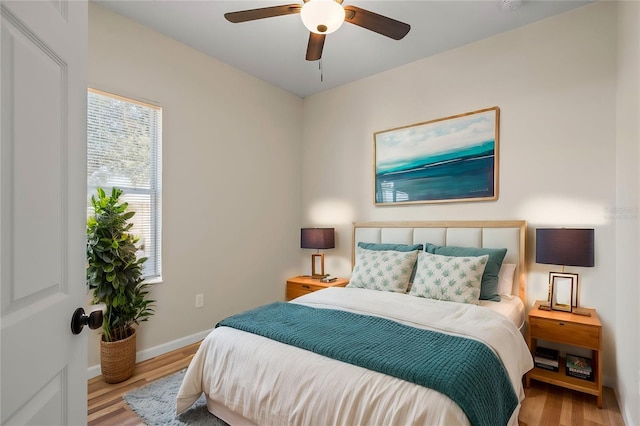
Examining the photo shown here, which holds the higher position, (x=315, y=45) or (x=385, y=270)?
(x=315, y=45)

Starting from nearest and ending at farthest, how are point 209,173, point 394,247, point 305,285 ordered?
point 394,247 → point 209,173 → point 305,285

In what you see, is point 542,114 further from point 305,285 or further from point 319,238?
point 305,285

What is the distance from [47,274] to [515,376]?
215 centimetres

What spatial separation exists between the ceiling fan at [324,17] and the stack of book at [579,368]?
8.59ft

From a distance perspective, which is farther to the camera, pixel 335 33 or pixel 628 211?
pixel 335 33

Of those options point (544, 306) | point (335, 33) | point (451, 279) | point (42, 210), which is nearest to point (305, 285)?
point (451, 279)

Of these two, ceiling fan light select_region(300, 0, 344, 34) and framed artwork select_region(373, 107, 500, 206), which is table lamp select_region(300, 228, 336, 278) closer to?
framed artwork select_region(373, 107, 500, 206)

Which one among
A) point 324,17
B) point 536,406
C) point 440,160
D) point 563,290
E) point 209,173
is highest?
point 324,17

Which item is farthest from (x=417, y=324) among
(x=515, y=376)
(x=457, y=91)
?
(x=457, y=91)

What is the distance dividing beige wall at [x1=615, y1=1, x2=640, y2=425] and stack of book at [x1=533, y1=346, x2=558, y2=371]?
358mm

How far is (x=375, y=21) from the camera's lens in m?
2.02

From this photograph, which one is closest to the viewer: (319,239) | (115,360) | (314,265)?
(115,360)

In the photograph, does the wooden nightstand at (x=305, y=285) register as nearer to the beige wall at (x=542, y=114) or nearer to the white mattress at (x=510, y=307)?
the beige wall at (x=542, y=114)

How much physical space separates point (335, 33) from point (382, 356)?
2675 mm
